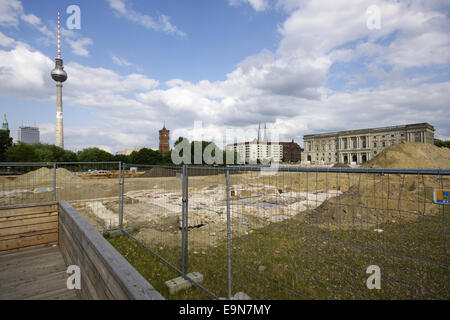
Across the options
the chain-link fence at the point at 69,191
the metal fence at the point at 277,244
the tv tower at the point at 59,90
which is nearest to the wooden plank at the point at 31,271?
the metal fence at the point at 277,244

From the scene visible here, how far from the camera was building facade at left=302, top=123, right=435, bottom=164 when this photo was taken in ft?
267

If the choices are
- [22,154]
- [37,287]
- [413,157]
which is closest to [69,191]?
[37,287]

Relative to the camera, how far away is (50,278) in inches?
162

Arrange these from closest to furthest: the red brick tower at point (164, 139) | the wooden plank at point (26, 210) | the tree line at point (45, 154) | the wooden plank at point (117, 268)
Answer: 1. the wooden plank at point (117, 268)
2. the wooden plank at point (26, 210)
3. the tree line at point (45, 154)
4. the red brick tower at point (164, 139)

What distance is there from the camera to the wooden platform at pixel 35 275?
143 inches

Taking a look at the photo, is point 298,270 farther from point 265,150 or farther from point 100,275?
point 265,150

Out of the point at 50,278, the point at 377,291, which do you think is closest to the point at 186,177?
the point at 50,278

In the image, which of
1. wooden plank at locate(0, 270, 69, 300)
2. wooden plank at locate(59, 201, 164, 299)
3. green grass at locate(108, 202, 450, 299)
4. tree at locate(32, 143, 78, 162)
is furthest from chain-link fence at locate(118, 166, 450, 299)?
tree at locate(32, 143, 78, 162)

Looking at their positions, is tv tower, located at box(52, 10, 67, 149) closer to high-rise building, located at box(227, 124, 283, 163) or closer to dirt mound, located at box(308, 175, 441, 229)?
dirt mound, located at box(308, 175, 441, 229)

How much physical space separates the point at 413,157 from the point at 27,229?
2294 cm

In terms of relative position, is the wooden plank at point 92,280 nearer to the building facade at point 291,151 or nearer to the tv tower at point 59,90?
the tv tower at point 59,90

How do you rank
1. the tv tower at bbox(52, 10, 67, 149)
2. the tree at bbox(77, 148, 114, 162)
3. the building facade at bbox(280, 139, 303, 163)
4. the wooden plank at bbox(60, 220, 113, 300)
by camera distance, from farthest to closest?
the building facade at bbox(280, 139, 303, 163), the tv tower at bbox(52, 10, 67, 149), the tree at bbox(77, 148, 114, 162), the wooden plank at bbox(60, 220, 113, 300)

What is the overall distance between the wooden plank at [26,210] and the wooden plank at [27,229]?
317 mm

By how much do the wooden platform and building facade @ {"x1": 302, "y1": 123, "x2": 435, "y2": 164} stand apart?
96.3 metres
